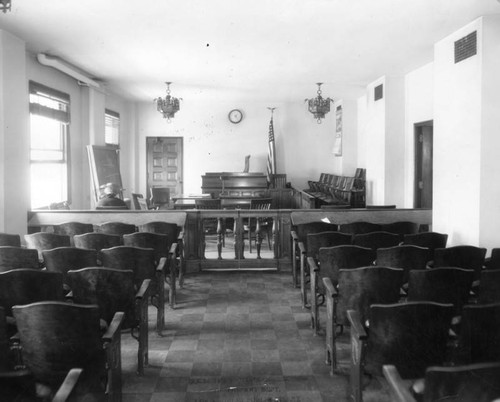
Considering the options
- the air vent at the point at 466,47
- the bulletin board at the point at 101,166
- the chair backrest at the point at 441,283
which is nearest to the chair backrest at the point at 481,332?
the chair backrest at the point at 441,283

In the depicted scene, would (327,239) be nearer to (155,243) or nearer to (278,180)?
(155,243)

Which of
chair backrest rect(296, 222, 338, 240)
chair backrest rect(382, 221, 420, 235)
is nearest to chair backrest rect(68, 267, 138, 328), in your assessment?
chair backrest rect(296, 222, 338, 240)

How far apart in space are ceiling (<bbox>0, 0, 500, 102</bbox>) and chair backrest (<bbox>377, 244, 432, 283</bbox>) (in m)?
2.68

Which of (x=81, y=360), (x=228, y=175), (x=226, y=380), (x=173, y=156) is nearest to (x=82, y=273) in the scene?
(x=81, y=360)

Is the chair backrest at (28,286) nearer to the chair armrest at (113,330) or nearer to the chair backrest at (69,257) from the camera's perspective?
the chair armrest at (113,330)

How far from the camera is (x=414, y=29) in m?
6.18

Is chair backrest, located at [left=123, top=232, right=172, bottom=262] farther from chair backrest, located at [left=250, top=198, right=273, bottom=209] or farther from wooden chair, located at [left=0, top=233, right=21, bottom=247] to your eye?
chair backrest, located at [left=250, top=198, right=273, bottom=209]

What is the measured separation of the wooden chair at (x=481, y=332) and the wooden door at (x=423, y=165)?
6.51 metres

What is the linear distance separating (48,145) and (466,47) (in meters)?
6.44

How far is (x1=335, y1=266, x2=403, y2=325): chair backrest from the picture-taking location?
3186mm

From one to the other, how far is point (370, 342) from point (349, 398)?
66cm

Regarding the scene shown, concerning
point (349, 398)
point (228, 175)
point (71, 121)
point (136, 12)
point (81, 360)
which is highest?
point (136, 12)

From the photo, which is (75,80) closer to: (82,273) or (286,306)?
(286,306)

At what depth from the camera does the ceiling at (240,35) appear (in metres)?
5.31
